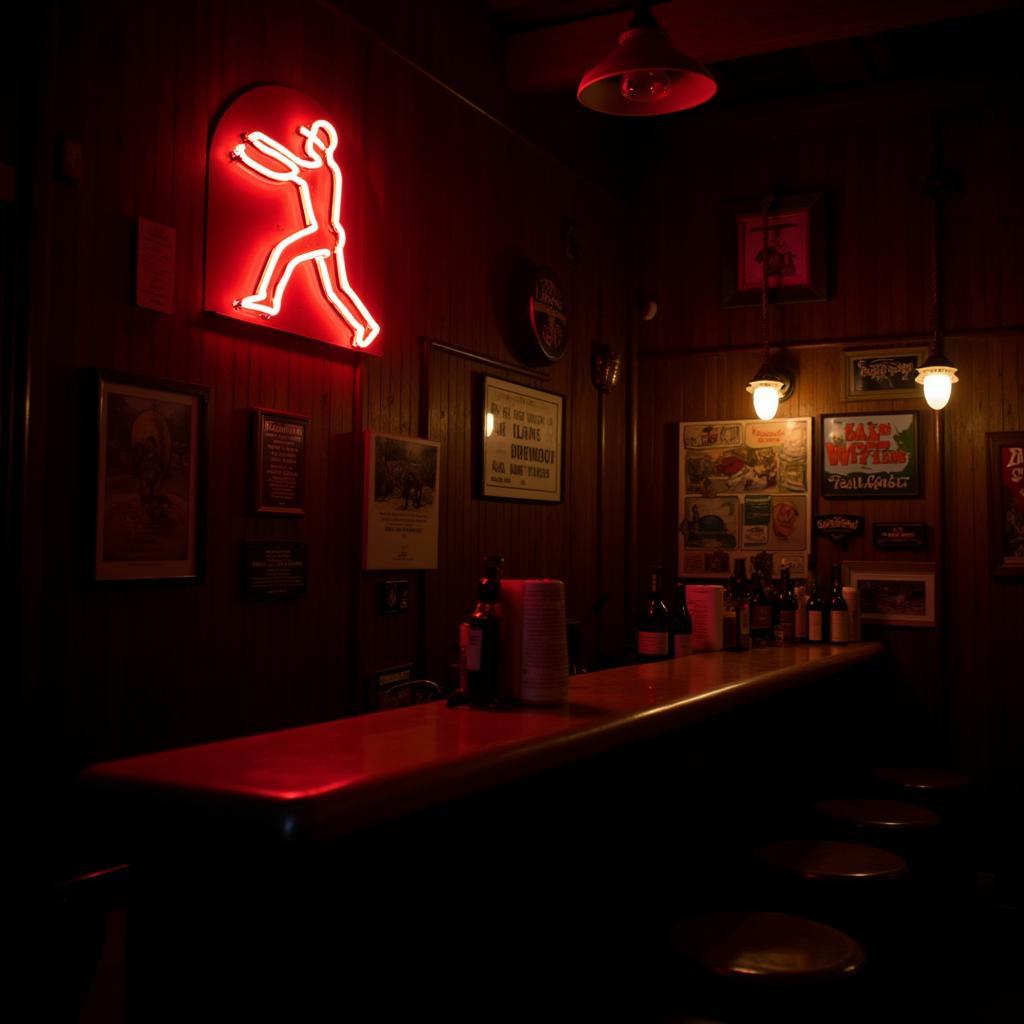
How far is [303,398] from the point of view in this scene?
11.2ft

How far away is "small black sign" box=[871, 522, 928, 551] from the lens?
16.4 ft

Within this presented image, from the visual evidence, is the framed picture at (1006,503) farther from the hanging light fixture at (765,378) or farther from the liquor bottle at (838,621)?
the hanging light fixture at (765,378)

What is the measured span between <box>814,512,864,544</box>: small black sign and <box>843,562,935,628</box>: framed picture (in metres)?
0.14

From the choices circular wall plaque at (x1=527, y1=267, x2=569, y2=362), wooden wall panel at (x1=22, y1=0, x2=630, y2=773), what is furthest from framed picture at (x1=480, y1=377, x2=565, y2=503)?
circular wall plaque at (x1=527, y1=267, x2=569, y2=362)

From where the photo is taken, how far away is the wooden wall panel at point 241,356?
2570mm

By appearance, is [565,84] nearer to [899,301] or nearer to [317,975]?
[899,301]

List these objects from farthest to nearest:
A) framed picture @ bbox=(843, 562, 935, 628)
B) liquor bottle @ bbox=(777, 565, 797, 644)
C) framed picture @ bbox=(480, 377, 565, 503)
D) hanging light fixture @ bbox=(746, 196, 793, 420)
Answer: hanging light fixture @ bbox=(746, 196, 793, 420) → framed picture @ bbox=(843, 562, 935, 628) → liquor bottle @ bbox=(777, 565, 797, 644) → framed picture @ bbox=(480, 377, 565, 503)

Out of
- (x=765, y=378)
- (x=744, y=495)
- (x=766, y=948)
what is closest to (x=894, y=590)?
(x=744, y=495)

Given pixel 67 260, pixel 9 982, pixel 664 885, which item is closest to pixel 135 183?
pixel 67 260

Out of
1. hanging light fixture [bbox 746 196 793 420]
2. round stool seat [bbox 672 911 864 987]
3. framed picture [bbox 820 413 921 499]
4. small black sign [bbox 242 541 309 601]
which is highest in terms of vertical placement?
hanging light fixture [bbox 746 196 793 420]

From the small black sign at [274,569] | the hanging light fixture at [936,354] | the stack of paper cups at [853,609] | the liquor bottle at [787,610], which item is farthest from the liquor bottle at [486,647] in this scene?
the hanging light fixture at [936,354]

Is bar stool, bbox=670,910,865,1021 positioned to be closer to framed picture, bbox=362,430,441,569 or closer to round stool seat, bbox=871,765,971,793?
round stool seat, bbox=871,765,971,793

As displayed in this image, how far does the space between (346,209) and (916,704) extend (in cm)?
347

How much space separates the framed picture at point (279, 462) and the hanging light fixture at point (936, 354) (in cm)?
290
